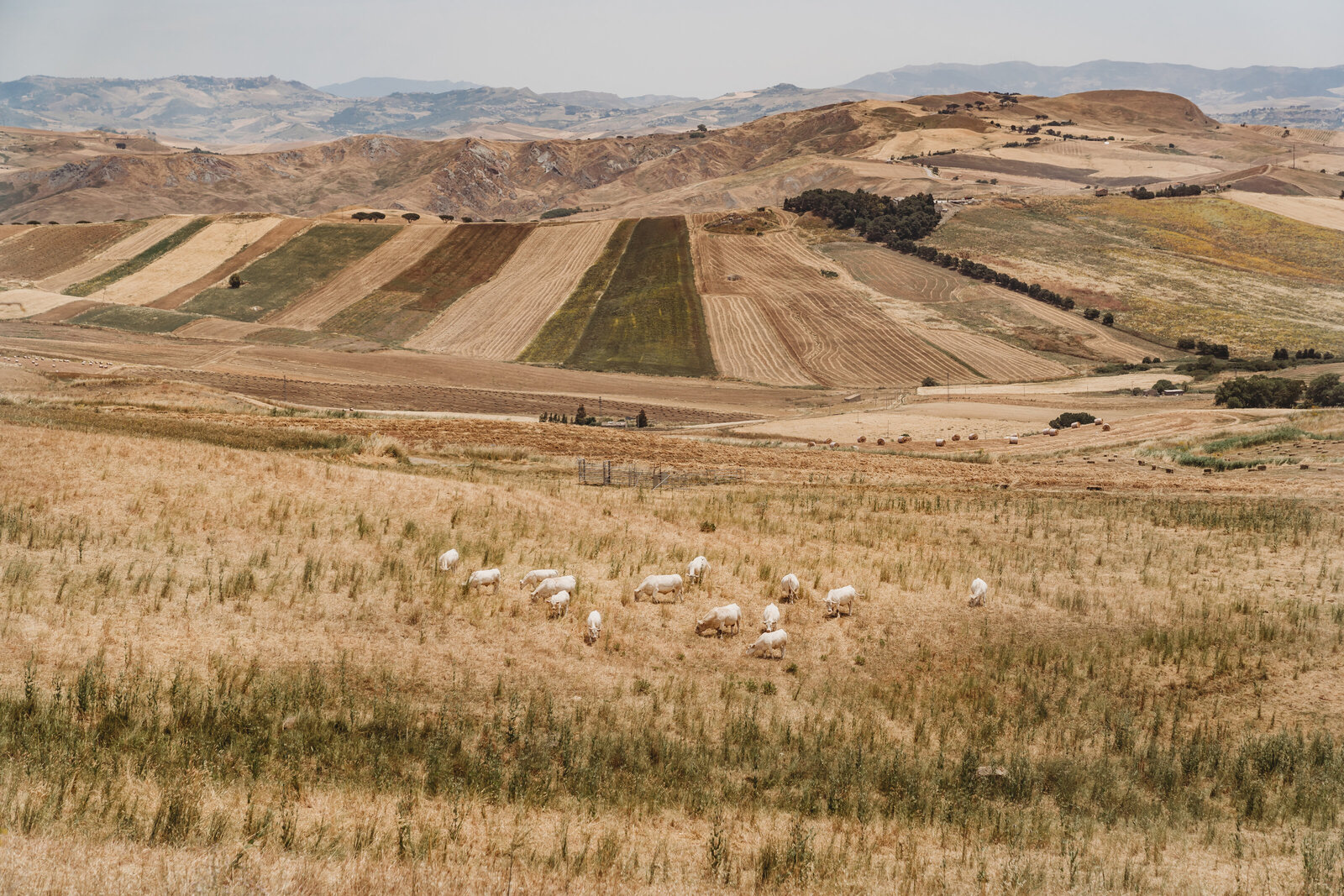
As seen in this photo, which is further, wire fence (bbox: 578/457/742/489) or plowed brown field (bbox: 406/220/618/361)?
plowed brown field (bbox: 406/220/618/361)

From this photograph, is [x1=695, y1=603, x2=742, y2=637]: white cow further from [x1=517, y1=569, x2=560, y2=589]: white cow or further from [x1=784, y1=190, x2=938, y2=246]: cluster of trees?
[x1=784, y1=190, x2=938, y2=246]: cluster of trees

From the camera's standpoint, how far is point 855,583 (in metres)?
24.3

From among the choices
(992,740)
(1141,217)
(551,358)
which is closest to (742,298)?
(551,358)

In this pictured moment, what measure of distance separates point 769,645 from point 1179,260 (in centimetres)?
13066

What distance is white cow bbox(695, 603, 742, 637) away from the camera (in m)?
20.3

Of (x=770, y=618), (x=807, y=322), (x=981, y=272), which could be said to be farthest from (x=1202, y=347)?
(x=770, y=618)

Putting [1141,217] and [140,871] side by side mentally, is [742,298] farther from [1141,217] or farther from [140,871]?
[140,871]

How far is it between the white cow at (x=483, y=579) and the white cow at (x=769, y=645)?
261 inches

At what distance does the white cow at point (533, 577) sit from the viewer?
21750 millimetres

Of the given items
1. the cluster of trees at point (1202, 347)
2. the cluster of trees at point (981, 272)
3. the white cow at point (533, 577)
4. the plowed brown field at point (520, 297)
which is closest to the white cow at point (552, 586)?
the white cow at point (533, 577)

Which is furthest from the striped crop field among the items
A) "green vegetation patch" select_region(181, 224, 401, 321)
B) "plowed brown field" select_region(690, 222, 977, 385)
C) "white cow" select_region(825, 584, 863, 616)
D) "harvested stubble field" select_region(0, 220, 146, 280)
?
"white cow" select_region(825, 584, 863, 616)

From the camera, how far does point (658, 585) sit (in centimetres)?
2188

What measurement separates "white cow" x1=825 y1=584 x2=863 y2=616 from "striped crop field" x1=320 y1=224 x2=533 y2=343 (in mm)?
92839

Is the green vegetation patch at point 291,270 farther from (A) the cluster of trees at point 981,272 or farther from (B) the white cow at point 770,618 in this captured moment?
(B) the white cow at point 770,618
